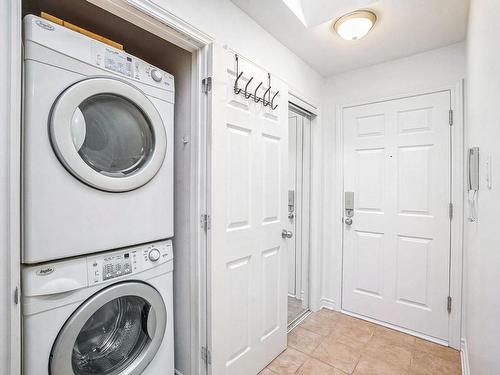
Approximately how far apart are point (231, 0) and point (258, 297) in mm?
1908

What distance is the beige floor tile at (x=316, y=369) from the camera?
1.70 metres

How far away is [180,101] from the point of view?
155 cm

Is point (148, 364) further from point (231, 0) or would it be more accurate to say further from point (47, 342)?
point (231, 0)

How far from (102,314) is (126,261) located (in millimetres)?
268

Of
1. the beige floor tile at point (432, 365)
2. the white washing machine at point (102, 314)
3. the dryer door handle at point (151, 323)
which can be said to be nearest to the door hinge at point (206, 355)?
the white washing machine at point (102, 314)

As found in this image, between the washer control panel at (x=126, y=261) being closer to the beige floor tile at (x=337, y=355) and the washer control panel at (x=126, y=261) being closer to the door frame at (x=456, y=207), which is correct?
the beige floor tile at (x=337, y=355)

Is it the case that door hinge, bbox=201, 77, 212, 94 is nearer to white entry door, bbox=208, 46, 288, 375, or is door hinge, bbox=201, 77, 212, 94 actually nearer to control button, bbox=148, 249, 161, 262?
white entry door, bbox=208, 46, 288, 375

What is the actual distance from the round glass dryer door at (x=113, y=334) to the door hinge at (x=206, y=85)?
3.49ft

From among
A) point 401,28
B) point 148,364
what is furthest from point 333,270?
point 401,28

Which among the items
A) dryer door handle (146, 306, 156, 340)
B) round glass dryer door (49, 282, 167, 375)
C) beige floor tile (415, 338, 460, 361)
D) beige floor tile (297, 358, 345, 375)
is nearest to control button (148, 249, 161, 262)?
round glass dryer door (49, 282, 167, 375)

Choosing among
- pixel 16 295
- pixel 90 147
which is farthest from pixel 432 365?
pixel 90 147

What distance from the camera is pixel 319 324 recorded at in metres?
2.32

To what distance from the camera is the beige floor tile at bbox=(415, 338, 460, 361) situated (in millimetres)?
1891

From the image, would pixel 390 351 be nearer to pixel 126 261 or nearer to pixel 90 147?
pixel 126 261
